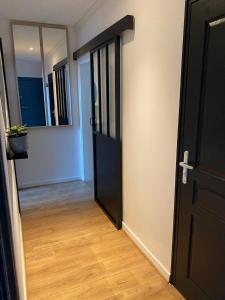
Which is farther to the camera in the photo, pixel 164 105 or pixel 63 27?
pixel 63 27

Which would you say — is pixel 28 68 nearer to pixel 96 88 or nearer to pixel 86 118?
pixel 86 118

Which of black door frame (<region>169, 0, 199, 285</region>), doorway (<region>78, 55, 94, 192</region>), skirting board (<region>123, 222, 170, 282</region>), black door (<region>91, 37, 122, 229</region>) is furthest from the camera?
doorway (<region>78, 55, 94, 192</region>)

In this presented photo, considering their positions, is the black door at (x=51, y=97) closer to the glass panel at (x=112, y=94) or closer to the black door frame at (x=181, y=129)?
the glass panel at (x=112, y=94)

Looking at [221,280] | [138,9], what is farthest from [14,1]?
[221,280]

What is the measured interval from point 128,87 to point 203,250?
4.90ft

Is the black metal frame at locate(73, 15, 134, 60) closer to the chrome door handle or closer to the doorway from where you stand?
the doorway

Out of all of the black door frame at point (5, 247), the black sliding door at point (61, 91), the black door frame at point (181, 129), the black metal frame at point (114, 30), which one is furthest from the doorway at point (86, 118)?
the black door frame at point (5, 247)

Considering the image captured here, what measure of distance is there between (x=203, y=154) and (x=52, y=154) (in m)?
2.95

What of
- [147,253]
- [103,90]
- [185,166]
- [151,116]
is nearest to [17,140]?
[151,116]

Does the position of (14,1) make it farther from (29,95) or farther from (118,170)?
(118,170)

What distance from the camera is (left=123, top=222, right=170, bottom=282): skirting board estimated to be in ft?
6.31

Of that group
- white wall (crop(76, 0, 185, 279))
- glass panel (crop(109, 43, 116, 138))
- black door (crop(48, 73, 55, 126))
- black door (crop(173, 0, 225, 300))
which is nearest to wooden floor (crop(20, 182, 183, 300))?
white wall (crop(76, 0, 185, 279))

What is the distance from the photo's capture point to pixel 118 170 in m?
2.49

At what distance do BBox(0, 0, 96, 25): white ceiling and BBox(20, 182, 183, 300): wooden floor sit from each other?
2550 mm
